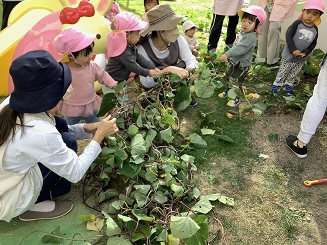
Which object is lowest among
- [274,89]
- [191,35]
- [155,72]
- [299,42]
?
[274,89]

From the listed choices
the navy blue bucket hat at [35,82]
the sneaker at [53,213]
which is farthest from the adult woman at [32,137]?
the sneaker at [53,213]

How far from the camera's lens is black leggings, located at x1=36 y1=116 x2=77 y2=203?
2.18m

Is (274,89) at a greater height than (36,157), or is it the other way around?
(36,157)

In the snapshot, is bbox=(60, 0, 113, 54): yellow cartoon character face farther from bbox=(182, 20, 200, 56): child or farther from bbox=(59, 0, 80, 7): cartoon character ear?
bbox=(182, 20, 200, 56): child

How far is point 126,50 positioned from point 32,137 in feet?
4.86

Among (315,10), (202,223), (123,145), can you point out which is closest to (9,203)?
(123,145)

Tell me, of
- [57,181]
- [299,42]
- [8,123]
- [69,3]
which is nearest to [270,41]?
[299,42]

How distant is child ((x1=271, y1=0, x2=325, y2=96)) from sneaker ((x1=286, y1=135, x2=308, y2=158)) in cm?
87

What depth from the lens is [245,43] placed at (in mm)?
3453

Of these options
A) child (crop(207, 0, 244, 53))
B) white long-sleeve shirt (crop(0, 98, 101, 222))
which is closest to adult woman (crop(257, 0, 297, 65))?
child (crop(207, 0, 244, 53))

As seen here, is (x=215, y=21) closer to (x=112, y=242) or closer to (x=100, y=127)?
(x=100, y=127)

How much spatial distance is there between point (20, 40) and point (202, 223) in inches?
101

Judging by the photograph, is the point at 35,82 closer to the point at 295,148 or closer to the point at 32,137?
the point at 32,137

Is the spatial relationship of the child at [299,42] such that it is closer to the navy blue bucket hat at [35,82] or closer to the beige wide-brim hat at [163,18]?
the beige wide-brim hat at [163,18]
